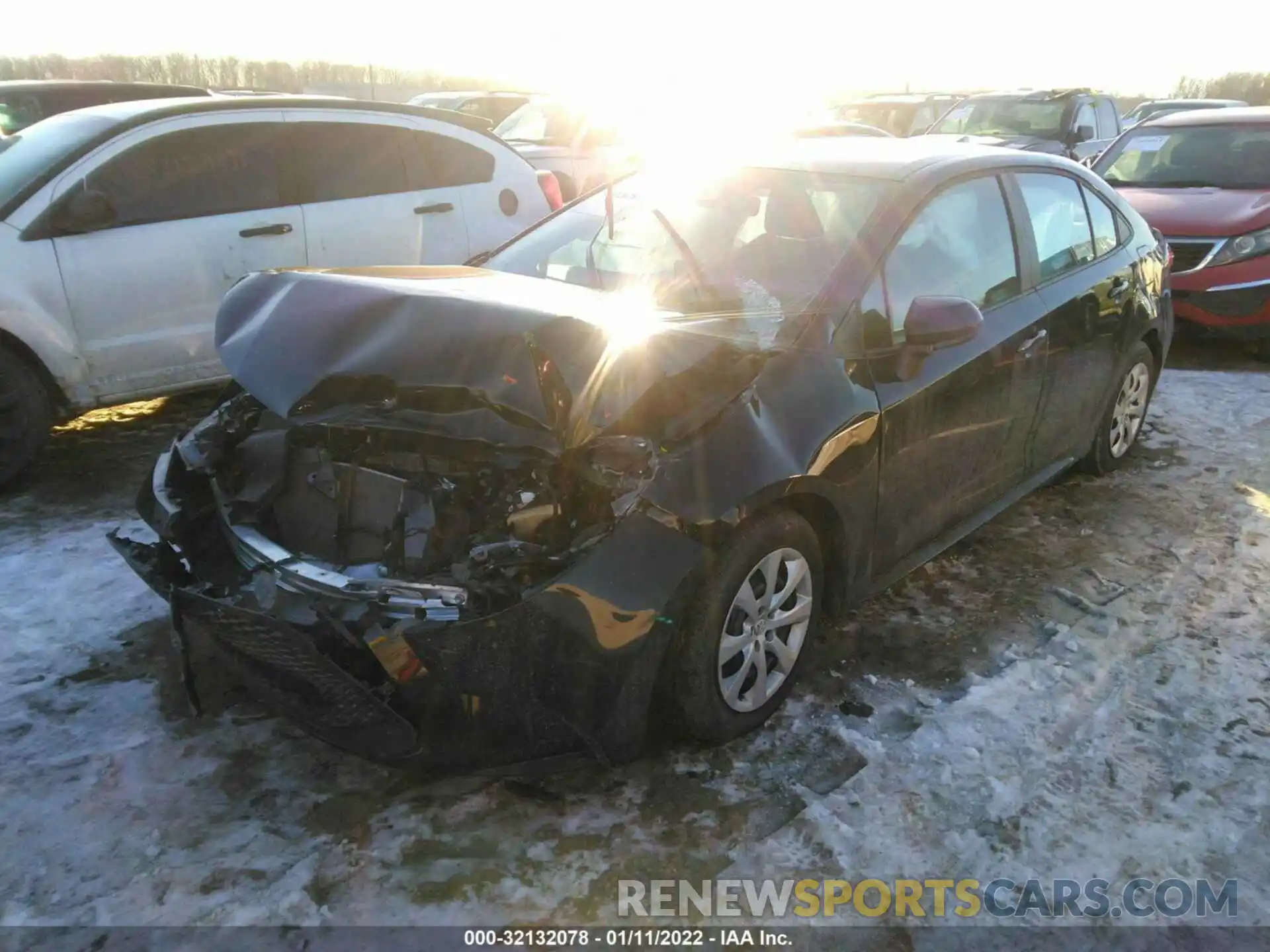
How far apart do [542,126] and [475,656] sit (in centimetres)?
1059

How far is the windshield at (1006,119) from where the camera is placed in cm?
1298

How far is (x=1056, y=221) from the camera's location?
4.10 meters

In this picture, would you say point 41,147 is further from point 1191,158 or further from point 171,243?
point 1191,158

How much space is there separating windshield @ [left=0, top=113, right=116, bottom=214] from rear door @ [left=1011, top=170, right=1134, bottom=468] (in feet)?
14.7

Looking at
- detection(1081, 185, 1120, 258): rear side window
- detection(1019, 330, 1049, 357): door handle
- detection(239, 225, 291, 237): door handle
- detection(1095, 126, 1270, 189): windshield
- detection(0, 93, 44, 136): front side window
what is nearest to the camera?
detection(1019, 330, 1049, 357): door handle

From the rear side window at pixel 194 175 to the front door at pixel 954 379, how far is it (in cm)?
376

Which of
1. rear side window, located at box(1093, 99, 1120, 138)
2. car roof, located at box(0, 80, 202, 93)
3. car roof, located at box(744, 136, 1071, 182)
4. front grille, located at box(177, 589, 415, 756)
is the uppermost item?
car roof, located at box(744, 136, 1071, 182)

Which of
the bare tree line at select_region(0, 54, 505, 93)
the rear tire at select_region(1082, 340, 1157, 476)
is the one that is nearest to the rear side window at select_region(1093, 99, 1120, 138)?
the rear tire at select_region(1082, 340, 1157, 476)

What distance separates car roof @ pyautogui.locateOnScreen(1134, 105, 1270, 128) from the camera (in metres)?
7.91

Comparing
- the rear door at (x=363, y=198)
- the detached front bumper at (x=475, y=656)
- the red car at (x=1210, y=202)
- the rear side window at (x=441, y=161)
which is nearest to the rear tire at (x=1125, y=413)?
the red car at (x=1210, y=202)

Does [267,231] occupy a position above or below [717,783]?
above

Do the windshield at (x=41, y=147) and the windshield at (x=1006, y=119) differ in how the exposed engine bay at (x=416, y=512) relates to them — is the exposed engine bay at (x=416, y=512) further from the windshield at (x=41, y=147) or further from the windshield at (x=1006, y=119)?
the windshield at (x=1006, y=119)

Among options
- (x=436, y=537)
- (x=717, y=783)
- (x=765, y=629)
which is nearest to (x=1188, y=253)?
(x=765, y=629)

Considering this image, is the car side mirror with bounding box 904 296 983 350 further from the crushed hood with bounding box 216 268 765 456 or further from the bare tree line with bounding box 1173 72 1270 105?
the bare tree line with bounding box 1173 72 1270 105
